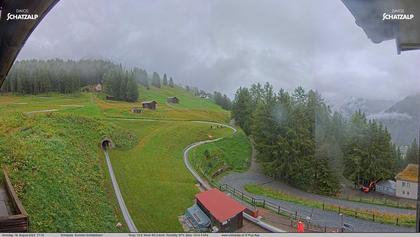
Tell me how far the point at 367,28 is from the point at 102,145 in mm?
1387

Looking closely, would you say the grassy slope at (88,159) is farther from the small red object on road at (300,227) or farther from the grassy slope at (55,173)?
the small red object on road at (300,227)

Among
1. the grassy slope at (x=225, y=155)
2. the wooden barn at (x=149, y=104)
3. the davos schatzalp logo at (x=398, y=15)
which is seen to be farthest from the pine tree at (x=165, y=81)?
the davos schatzalp logo at (x=398, y=15)

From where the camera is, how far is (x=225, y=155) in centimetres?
225

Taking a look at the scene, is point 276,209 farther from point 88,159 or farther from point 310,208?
point 88,159

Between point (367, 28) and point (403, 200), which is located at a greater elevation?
point (367, 28)

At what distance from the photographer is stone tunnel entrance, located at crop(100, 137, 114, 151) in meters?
2.24

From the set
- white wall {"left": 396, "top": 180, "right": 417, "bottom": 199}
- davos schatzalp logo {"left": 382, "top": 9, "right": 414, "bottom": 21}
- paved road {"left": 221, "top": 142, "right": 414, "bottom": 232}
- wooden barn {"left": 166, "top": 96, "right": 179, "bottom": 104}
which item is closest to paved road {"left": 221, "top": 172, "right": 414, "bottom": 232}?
paved road {"left": 221, "top": 142, "right": 414, "bottom": 232}

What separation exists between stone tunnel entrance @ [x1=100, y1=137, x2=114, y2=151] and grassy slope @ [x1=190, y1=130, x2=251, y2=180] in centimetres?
40

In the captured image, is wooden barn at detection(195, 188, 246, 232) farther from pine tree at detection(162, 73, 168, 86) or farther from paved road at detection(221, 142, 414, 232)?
pine tree at detection(162, 73, 168, 86)

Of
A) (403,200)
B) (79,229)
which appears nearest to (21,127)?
(79,229)

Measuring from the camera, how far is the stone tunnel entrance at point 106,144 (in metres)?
2.24

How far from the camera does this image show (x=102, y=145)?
224cm

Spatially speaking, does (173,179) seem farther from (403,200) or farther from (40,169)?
(403,200)

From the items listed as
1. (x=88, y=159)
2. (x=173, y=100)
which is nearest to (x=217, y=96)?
(x=173, y=100)
